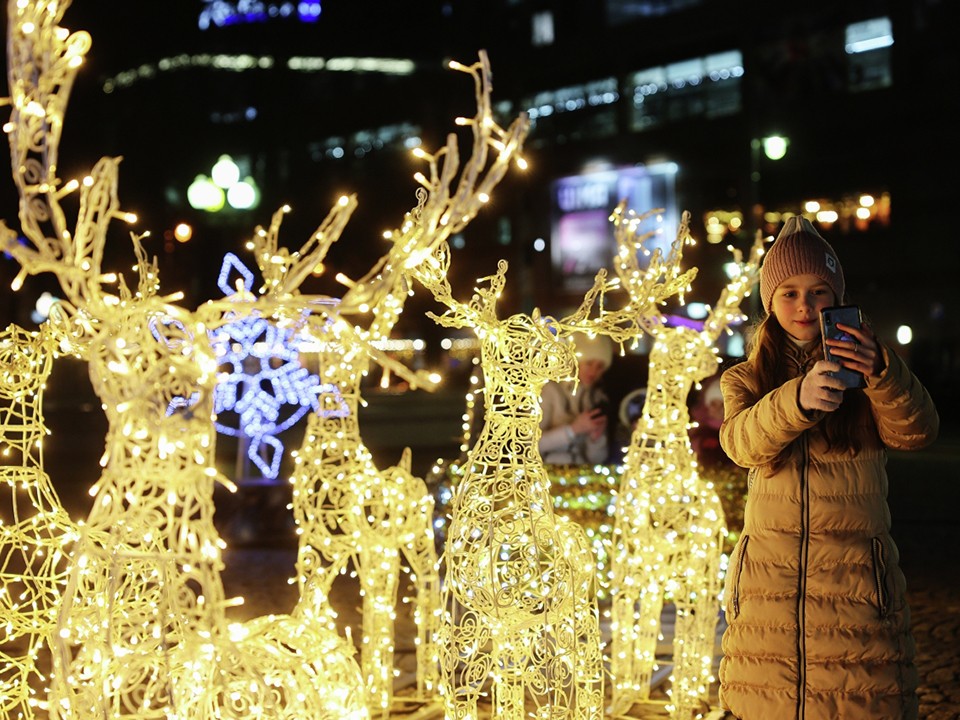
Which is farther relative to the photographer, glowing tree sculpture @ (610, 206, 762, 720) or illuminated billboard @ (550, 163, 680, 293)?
illuminated billboard @ (550, 163, 680, 293)

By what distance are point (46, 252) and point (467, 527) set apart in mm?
1762

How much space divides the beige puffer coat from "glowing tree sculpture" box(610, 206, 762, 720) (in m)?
1.73

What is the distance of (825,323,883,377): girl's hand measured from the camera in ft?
9.14

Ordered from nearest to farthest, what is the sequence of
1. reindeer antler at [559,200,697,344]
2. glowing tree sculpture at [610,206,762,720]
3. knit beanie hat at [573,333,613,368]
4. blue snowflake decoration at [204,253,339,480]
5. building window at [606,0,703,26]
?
1. reindeer antler at [559,200,697,344]
2. glowing tree sculpture at [610,206,762,720]
3. knit beanie hat at [573,333,613,368]
4. blue snowflake decoration at [204,253,339,480]
5. building window at [606,0,703,26]

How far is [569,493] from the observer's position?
698 centimetres

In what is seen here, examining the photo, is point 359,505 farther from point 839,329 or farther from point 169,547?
point 839,329

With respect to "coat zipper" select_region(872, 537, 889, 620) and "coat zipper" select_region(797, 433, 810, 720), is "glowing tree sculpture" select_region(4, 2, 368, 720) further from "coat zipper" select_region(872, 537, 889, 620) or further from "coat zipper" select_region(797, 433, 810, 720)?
"coat zipper" select_region(872, 537, 889, 620)

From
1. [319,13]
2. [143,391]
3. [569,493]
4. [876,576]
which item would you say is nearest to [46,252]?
[143,391]

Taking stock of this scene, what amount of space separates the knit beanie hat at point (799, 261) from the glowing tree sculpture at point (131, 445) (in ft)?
5.07

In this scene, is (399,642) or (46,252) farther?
(399,642)

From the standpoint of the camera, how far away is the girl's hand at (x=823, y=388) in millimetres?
2789

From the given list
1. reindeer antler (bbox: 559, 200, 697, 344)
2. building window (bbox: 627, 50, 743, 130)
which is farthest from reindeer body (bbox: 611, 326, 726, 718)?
building window (bbox: 627, 50, 743, 130)

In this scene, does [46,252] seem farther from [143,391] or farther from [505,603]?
[505,603]

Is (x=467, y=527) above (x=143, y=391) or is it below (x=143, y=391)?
below
